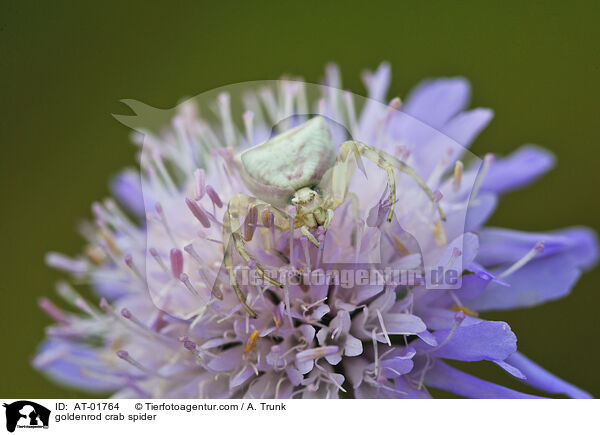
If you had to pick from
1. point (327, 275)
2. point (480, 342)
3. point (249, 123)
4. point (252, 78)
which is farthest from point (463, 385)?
point (252, 78)

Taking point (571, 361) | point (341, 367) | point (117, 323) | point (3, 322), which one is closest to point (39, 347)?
point (3, 322)

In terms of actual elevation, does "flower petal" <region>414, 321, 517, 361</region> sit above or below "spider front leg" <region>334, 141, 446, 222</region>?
below

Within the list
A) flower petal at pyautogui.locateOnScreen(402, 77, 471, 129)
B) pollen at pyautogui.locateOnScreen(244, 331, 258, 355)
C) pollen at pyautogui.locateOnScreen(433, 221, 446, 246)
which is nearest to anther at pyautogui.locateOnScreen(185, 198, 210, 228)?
pollen at pyautogui.locateOnScreen(244, 331, 258, 355)

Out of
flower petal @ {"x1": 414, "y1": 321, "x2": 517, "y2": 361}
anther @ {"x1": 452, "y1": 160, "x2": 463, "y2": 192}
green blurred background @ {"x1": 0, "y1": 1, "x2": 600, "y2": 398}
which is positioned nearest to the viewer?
flower petal @ {"x1": 414, "y1": 321, "x2": 517, "y2": 361}

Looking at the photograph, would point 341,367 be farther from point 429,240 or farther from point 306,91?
point 306,91
